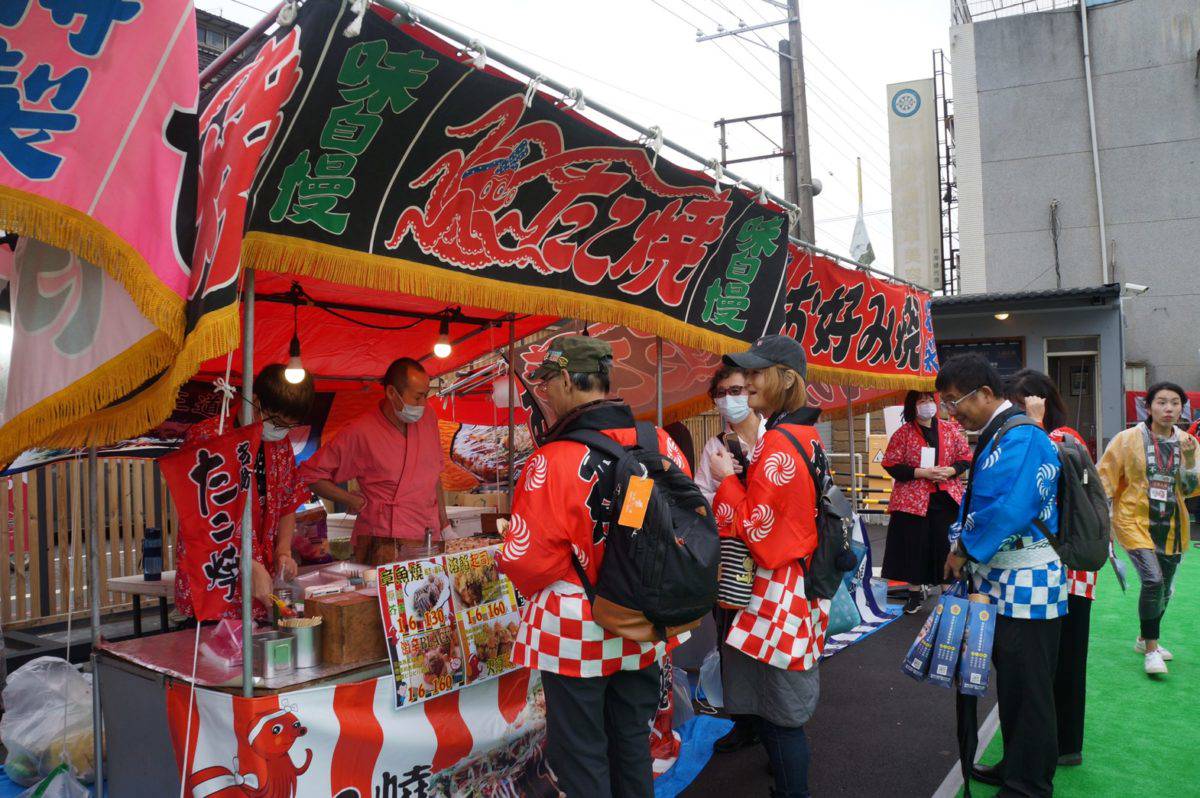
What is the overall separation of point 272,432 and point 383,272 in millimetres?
1028

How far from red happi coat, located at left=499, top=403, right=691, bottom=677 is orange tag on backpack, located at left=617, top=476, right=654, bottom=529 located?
90 mm

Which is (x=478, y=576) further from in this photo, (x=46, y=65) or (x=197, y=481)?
(x=46, y=65)

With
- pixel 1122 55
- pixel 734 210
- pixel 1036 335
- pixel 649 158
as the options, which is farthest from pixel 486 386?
pixel 1122 55

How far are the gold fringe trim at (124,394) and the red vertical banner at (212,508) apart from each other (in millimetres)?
291

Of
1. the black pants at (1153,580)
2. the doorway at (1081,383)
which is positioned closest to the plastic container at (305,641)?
the black pants at (1153,580)

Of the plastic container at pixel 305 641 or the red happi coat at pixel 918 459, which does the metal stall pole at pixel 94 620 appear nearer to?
the plastic container at pixel 305 641

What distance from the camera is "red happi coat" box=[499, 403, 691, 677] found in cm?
269

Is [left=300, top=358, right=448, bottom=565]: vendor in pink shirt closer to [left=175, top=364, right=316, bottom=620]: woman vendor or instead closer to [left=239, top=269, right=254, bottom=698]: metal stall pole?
[left=175, top=364, right=316, bottom=620]: woman vendor

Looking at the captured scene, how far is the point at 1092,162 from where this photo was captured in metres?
15.6

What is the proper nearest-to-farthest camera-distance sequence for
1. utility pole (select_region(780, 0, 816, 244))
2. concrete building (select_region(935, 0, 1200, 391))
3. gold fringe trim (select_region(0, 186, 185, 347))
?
1. gold fringe trim (select_region(0, 186, 185, 347))
2. utility pole (select_region(780, 0, 816, 244))
3. concrete building (select_region(935, 0, 1200, 391))

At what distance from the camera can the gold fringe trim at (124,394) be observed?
2303mm

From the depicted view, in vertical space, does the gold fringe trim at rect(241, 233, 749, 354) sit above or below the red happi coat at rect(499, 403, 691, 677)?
above

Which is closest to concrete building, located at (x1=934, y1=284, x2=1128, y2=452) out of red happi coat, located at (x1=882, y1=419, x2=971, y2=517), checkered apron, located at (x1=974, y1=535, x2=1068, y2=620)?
red happi coat, located at (x1=882, y1=419, x2=971, y2=517)

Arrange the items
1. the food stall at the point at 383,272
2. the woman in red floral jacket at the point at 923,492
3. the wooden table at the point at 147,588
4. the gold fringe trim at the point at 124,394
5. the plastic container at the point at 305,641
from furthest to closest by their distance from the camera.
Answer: the woman in red floral jacket at the point at 923,492 < the wooden table at the point at 147,588 < the plastic container at the point at 305,641 < the food stall at the point at 383,272 < the gold fringe trim at the point at 124,394
